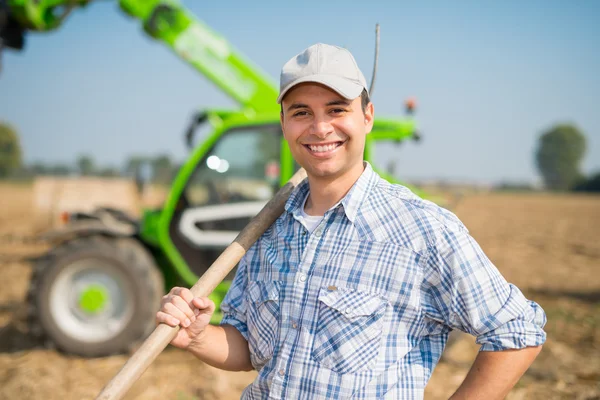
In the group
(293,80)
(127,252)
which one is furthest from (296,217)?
(127,252)

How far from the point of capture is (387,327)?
53.9 inches

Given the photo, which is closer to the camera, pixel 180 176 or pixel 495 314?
pixel 495 314

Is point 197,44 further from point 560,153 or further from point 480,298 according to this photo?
point 560,153

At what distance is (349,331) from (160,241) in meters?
3.40

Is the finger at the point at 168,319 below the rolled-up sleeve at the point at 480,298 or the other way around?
below

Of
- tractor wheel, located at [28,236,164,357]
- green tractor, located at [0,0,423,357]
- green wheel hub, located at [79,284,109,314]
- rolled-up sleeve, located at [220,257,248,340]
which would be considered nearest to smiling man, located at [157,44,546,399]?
rolled-up sleeve, located at [220,257,248,340]

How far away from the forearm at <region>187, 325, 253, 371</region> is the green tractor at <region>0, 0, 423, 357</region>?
102 inches

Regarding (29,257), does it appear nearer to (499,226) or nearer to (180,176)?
(180,176)

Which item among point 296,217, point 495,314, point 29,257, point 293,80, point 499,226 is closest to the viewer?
point 495,314

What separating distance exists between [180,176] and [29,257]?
7.10m

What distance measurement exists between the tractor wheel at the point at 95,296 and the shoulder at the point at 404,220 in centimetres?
343

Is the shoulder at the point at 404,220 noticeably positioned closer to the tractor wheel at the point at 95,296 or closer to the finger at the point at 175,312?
the finger at the point at 175,312

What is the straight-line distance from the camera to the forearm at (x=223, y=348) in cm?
161

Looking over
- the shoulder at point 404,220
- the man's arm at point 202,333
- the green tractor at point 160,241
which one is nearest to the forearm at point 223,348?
the man's arm at point 202,333
